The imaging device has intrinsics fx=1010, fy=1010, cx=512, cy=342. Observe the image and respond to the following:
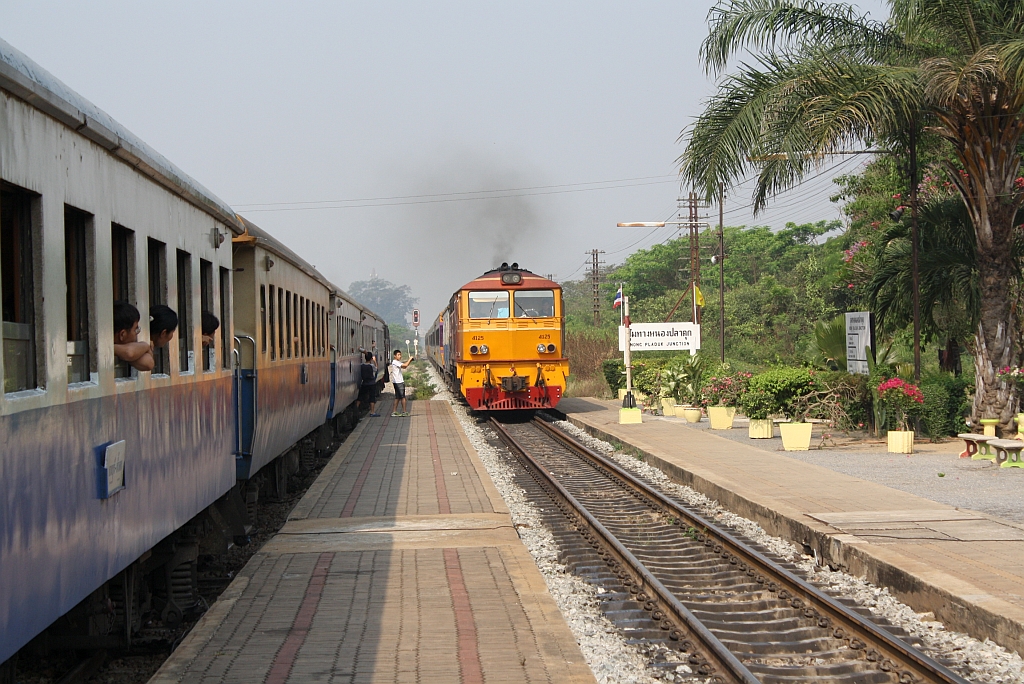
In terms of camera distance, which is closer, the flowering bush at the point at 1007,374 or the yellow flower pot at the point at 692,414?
the flowering bush at the point at 1007,374

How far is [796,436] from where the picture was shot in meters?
14.8

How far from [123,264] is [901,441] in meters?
11.8

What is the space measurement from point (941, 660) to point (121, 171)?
5088 millimetres

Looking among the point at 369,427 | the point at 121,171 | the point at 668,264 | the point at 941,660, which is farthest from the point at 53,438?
the point at 668,264

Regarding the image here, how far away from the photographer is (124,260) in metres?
5.04

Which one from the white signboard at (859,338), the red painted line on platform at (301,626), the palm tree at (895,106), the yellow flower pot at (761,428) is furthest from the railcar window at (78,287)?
the white signboard at (859,338)

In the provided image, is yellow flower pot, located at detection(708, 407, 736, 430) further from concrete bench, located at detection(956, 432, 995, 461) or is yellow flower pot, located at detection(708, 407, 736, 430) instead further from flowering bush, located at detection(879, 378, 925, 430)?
concrete bench, located at detection(956, 432, 995, 461)

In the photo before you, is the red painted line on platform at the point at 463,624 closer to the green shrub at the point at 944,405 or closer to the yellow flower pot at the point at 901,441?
the yellow flower pot at the point at 901,441

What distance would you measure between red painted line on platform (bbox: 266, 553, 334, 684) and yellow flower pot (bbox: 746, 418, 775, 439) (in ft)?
32.9

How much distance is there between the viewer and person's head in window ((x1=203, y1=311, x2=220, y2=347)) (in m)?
6.97

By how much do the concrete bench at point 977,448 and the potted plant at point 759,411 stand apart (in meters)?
3.36

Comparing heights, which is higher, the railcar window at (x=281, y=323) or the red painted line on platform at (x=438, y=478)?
the railcar window at (x=281, y=323)

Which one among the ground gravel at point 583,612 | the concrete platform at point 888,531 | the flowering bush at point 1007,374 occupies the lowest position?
the ground gravel at point 583,612

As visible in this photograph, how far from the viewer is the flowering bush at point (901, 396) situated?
14.6m
